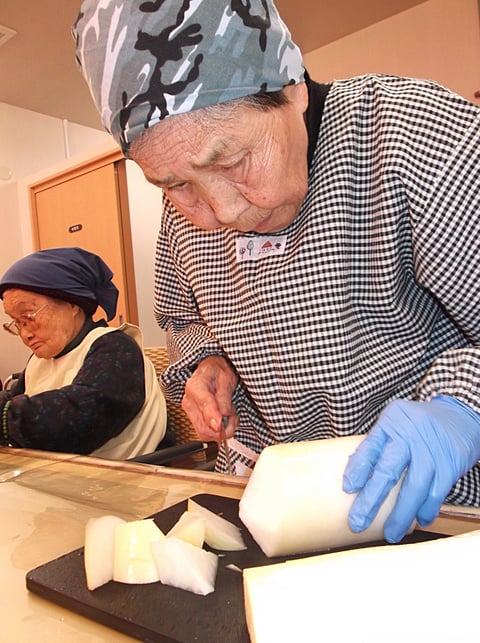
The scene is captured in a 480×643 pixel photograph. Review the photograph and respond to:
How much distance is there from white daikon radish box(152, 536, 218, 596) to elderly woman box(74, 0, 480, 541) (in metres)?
0.18

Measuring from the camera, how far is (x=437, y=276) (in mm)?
800

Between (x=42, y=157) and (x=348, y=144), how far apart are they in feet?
14.2

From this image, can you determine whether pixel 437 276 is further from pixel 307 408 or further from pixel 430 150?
pixel 307 408

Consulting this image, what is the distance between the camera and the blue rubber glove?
0.65 m

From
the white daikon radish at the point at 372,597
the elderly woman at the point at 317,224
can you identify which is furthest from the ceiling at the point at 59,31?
the white daikon radish at the point at 372,597

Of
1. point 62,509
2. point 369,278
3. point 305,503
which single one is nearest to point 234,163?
point 369,278

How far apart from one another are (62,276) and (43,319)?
0.16 metres

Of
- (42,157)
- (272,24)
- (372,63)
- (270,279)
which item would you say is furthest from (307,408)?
(42,157)

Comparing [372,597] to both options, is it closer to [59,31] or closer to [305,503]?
[305,503]

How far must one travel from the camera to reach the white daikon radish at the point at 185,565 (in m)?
0.65

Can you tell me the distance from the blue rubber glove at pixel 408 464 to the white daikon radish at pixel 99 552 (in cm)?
30

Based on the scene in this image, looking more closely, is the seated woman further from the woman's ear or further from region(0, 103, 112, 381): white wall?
region(0, 103, 112, 381): white wall

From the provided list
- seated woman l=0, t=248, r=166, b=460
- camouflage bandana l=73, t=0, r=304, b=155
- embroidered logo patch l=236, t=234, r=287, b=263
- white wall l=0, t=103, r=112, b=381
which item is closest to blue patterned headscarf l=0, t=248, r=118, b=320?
seated woman l=0, t=248, r=166, b=460

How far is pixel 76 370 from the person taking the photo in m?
1.95
